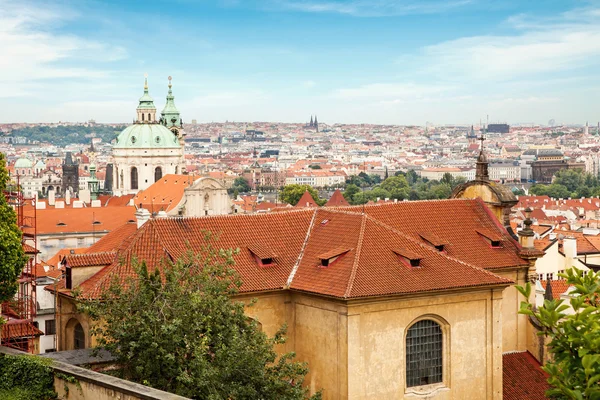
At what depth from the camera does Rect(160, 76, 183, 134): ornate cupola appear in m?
151

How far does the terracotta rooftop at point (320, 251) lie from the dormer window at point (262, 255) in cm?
4

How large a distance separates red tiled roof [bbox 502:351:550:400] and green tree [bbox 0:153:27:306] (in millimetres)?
14740

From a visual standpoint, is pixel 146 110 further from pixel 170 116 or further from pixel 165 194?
pixel 165 194

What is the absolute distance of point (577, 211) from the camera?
126500mm

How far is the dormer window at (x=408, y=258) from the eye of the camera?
→ 27312mm

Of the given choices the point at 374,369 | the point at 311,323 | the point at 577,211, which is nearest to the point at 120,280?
the point at 311,323

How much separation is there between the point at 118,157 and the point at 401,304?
110285 mm

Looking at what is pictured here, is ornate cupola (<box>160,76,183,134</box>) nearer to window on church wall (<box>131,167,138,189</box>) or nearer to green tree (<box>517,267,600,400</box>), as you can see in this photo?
window on church wall (<box>131,167,138,189</box>)

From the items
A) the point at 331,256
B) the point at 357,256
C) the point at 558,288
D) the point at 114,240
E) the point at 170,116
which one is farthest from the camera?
the point at 170,116

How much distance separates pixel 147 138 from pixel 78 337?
352 ft

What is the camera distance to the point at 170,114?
503ft

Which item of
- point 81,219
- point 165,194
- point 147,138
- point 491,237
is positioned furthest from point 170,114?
point 491,237

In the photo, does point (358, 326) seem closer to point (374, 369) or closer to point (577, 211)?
point (374, 369)

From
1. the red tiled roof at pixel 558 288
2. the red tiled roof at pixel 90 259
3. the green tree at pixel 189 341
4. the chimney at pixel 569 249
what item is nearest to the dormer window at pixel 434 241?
the green tree at pixel 189 341
